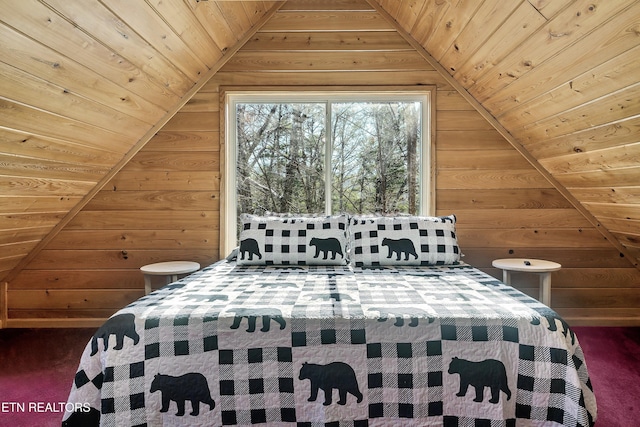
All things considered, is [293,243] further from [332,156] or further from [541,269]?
[541,269]

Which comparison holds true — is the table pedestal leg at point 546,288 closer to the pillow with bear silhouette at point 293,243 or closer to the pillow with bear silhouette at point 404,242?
the pillow with bear silhouette at point 404,242

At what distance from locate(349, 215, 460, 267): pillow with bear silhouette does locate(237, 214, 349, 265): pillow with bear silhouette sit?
4.1 inches

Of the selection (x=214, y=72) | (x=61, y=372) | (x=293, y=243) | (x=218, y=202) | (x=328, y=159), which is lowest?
(x=61, y=372)

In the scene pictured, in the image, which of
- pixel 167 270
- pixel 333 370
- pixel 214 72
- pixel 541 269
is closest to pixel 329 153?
pixel 214 72

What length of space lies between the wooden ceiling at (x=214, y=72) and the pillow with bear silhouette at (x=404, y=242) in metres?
0.88

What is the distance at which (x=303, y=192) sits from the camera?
2.71 meters

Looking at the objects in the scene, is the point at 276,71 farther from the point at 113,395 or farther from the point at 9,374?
the point at 9,374

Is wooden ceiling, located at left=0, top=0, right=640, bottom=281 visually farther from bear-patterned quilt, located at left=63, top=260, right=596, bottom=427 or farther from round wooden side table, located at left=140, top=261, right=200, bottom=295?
bear-patterned quilt, located at left=63, top=260, right=596, bottom=427

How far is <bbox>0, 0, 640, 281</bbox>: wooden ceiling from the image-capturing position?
1432 millimetres

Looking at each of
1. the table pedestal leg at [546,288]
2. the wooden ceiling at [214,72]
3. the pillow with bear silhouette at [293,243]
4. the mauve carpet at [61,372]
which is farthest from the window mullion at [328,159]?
the mauve carpet at [61,372]

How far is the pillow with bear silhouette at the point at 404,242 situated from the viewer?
2055 mm

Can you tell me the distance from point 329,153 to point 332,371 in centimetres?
185

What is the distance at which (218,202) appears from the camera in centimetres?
262

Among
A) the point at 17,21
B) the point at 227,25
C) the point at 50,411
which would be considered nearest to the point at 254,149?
the point at 227,25
